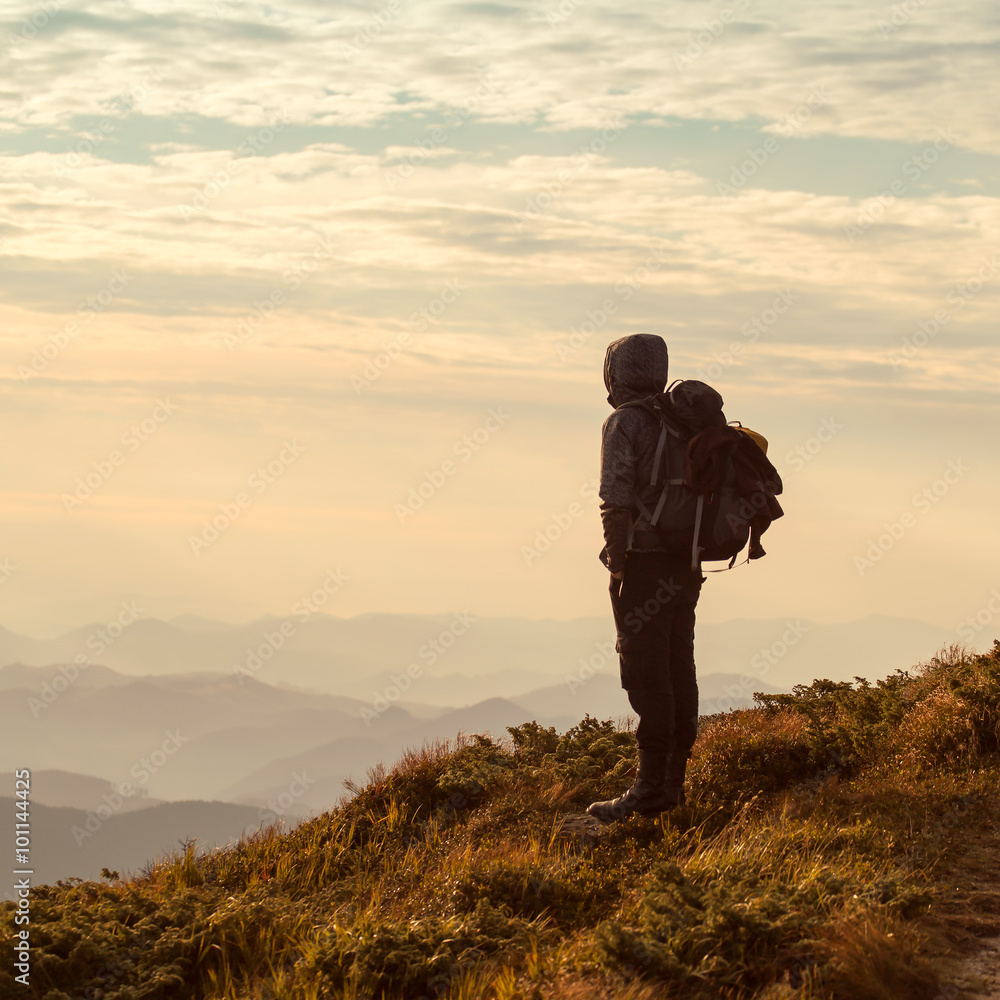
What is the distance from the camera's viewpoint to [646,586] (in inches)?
265

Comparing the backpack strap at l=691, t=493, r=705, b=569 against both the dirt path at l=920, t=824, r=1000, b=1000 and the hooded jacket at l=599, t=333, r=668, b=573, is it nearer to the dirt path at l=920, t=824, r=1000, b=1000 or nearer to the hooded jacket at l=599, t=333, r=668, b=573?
the hooded jacket at l=599, t=333, r=668, b=573

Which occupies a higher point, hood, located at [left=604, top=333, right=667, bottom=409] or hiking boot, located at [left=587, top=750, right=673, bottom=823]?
hood, located at [left=604, top=333, right=667, bottom=409]

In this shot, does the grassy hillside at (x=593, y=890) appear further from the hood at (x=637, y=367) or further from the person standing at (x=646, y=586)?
the hood at (x=637, y=367)

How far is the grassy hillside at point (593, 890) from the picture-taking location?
4207 millimetres

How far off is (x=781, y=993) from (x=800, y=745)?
15.2 feet

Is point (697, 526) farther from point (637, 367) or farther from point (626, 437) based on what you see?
point (637, 367)

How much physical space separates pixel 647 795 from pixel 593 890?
5.01 ft

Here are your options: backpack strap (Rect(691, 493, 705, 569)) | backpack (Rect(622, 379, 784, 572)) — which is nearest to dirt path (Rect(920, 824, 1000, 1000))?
backpack (Rect(622, 379, 784, 572))

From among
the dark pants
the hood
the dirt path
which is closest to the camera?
the dirt path

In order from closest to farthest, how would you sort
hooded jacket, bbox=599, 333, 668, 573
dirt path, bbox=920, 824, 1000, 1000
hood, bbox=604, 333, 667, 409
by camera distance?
dirt path, bbox=920, 824, 1000, 1000
hooded jacket, bbox=599, 333, 668, 573
hood, bbox=604, 333, 667, 409

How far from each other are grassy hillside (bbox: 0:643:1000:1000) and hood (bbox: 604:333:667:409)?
302 cm

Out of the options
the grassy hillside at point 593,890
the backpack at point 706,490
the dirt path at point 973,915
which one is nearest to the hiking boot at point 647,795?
the grassy hillside at point 593,890

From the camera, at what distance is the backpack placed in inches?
258

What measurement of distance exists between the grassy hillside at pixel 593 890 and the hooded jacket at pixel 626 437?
79.7 inches
